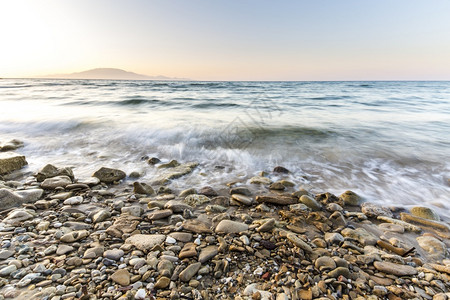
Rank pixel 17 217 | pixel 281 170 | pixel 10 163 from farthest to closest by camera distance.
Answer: pixel 281 170
pixel 10 163
pixel 17 217

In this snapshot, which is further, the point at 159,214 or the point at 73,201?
the point at 73,201

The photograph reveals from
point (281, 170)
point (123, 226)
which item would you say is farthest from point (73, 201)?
point (281, 170)

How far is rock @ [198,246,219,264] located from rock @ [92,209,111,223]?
1.38 m

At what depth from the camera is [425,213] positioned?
2916mm

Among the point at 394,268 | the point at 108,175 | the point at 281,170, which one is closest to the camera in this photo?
the point at 394,268

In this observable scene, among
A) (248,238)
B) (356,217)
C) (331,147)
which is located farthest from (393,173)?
(248,238)

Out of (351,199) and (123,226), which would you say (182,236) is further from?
(351,199)

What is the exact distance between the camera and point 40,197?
307 cm

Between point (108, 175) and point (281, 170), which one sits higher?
point (108, 175)

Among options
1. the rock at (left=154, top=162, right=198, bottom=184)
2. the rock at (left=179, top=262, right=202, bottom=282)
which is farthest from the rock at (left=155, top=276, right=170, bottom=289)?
the rock at (left=154, top=162, right=198, bottom=184)

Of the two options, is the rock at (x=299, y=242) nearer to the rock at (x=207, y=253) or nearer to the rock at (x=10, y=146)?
the rock at (x=207, y=253)

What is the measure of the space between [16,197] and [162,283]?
2680 mm

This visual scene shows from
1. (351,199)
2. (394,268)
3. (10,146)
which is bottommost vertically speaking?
(351,199)

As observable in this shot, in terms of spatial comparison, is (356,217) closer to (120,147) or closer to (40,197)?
(40,197)
